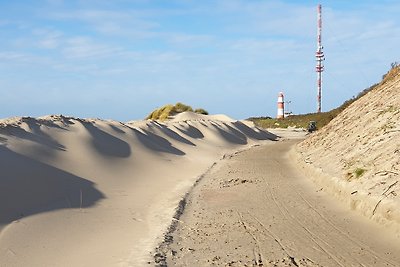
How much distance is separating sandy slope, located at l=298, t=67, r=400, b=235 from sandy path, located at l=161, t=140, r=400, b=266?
14.5 inches

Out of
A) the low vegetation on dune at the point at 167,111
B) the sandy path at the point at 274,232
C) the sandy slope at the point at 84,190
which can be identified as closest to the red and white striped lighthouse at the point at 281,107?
the low vegetation on dune at the point at 167,111

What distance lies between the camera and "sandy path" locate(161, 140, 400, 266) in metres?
7.77

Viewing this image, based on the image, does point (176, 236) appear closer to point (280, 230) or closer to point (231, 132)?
point (280, 230)

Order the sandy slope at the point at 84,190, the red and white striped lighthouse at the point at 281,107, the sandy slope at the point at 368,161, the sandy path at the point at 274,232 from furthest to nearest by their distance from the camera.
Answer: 1. the red and white striped lighthouse at the point at 281,107
2. the sandy slope at the point at 368,161
3. the sandy slope at the point at 84,190
4. the sandy path at the point at 274,232

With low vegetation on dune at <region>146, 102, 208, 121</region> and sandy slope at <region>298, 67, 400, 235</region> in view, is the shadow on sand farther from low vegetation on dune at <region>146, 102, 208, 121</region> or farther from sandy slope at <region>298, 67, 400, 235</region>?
low vegetation on dune at <region>146, 102, 208, 121</region>

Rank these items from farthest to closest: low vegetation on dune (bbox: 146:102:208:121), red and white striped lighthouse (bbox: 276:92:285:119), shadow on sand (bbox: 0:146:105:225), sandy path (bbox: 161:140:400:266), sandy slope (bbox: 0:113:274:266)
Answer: red and white striped lighthouse (bbox: 276:92:285:119) → low vegetation on dune (bbox: 146:102:208:121) → shadow on sand (bbox: 0:146:105:225) → sandy slope (bbox: 0:113:274:266) → sandy path (bbox: 161:140:400:266)

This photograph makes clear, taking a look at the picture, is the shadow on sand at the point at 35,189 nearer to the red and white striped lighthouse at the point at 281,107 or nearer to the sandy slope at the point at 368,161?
the sandy slope at the point at 368,161

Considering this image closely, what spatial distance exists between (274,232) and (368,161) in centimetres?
448

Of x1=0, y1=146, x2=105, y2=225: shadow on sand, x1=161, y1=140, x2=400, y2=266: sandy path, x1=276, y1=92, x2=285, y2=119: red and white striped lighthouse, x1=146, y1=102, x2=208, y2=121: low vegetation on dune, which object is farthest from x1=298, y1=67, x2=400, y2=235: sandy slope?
x1=276, y1=92, x2=285, y2=119: red and white striped lighthouse

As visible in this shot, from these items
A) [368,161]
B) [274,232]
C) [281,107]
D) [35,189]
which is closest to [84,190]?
[35,189]

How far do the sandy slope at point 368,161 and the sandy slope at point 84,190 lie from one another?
4417 millimetres

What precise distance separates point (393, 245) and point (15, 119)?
51.2 ft

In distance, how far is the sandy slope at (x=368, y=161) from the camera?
9805mm

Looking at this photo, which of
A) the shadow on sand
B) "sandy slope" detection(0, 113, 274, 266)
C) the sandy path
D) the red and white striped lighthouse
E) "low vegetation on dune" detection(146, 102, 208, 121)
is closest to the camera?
the sandy path
